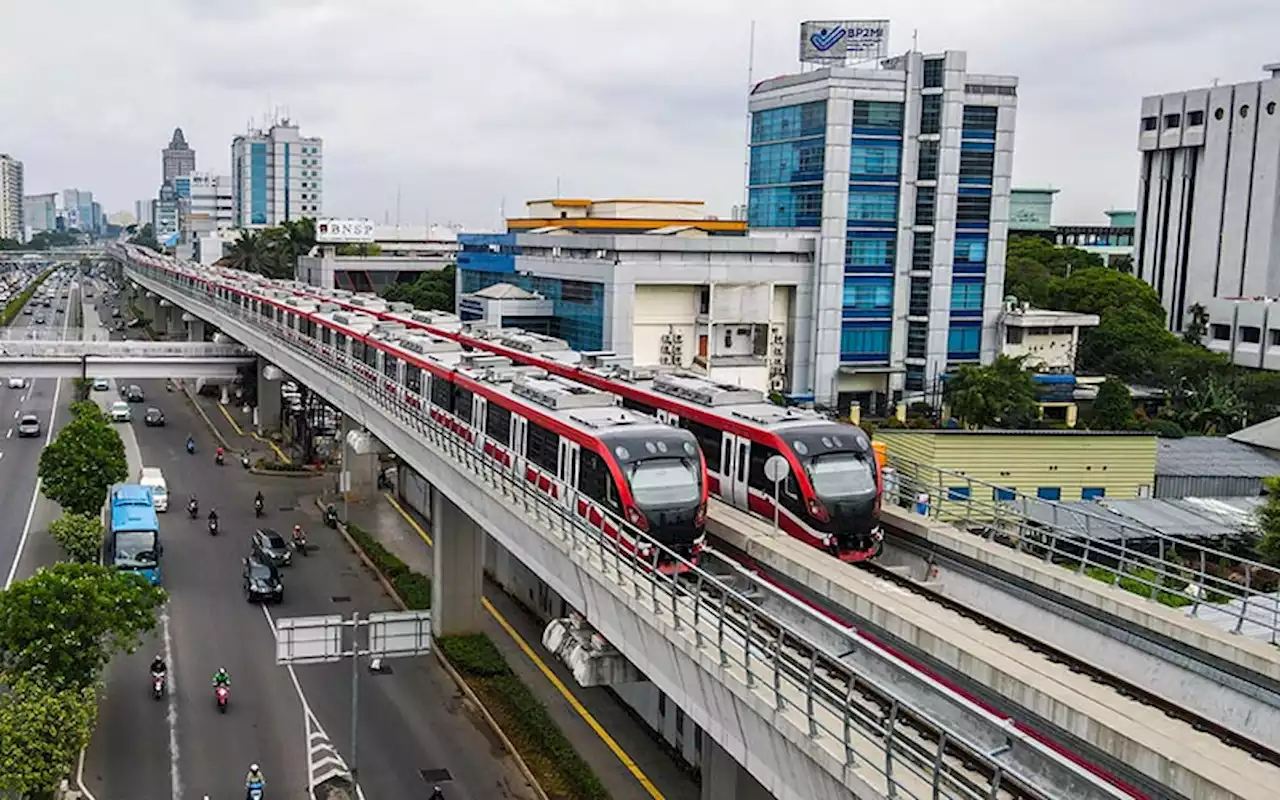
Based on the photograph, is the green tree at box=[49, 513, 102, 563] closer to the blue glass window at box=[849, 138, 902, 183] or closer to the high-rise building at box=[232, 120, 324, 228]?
the blue glass window at box=[849, 138, 902, 183]

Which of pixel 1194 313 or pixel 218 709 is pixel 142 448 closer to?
pixel 218 709

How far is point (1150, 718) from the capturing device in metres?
14.4

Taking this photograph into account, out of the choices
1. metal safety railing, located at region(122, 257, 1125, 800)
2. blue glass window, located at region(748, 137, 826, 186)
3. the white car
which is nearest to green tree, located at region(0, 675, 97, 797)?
metal safety railing, located at region(122, 257, 1125, 800)

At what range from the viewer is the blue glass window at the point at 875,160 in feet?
214

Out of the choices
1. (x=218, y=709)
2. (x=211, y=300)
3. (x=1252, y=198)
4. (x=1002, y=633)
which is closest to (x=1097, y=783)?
(x=1002, y=633)

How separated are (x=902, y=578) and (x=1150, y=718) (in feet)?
23.9

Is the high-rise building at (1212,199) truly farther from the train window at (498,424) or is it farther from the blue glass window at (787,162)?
the train window at (498,424)

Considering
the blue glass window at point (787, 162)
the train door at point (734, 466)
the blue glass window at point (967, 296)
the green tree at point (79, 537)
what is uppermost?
the blue glass window at point (787, 162)

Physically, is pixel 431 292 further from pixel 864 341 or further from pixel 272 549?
pixel 272 549

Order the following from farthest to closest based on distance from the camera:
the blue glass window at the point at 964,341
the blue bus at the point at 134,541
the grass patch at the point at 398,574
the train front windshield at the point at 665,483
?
the blue glass window at the point at 964,341, the grass patch at the point at 398,574, the blue bus at the point at 134,541, the train front windshield at the point at 665,483

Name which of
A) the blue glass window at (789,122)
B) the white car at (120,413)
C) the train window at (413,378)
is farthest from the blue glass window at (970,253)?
the white car at (120,413)

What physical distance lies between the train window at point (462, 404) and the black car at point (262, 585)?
8.53 metres

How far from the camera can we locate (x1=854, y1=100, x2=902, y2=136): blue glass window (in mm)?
64875

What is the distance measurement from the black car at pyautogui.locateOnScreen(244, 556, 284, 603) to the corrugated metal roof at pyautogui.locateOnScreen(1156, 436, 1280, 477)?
101 ft
